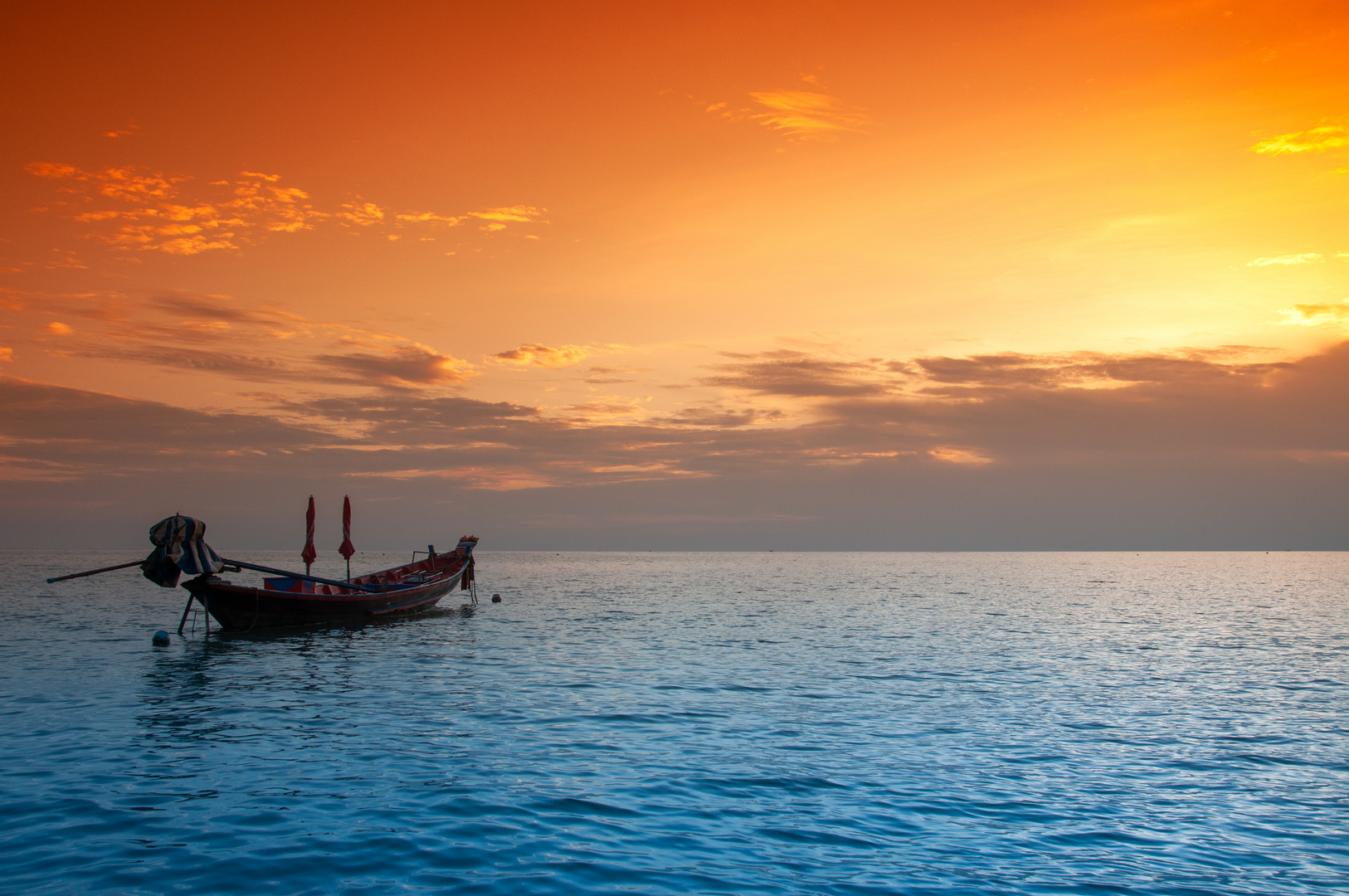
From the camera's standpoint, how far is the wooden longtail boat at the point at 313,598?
3778 centimetres

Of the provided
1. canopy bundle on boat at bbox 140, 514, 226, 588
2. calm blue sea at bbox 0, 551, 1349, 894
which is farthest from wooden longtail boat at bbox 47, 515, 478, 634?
calm blue sea at bbox 0, 551, 1349, 894

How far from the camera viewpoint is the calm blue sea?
10.8m

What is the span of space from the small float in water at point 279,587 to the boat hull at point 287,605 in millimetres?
38

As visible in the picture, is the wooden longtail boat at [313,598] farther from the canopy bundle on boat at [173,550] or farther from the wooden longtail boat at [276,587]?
Answer: the canopy bundle on boat at [173,550]

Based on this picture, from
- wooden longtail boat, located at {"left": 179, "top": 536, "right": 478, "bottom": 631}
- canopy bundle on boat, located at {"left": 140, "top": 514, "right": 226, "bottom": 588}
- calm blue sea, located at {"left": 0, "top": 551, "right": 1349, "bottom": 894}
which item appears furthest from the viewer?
wooden longtail boat, located at {"left": 179, "top": 536, "right": 478, "bottom": 631}

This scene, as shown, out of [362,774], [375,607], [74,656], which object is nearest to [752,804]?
[362,774]

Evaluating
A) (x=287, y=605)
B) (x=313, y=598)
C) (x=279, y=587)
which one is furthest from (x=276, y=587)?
(x=287, y=605)

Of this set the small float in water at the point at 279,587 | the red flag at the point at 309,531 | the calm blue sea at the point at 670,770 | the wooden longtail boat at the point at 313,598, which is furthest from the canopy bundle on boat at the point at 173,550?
the red flag at the point at 309,531

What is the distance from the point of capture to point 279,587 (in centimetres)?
4428

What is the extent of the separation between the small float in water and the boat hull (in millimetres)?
38

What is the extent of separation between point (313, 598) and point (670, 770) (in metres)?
32.2

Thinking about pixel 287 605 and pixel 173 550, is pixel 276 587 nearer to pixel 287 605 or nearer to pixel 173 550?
pixel 287 605

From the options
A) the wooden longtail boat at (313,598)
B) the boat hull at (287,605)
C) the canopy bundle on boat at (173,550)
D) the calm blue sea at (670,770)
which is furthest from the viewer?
the wooden longtail boat at (313,598)

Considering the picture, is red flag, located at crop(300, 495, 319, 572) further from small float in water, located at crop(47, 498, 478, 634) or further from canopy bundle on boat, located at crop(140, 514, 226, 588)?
canopy bundle on boat, located at crop(140, 514, 226, 588)
